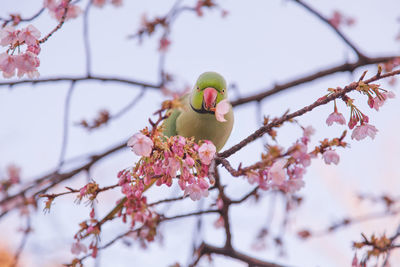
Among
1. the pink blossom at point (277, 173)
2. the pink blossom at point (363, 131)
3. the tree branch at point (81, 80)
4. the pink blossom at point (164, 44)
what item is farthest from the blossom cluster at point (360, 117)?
the pink blossom at point (164, 44)

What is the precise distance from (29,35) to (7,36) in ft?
0.28

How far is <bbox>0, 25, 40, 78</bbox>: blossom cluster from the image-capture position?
4.24 ft

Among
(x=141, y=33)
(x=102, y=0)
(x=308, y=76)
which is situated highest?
(x=102, y=0)

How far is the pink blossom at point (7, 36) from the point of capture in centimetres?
130

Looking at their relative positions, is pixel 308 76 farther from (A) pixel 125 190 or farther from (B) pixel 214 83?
(A) pixel 125 190

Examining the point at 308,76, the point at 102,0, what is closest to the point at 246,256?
the point at 308,76

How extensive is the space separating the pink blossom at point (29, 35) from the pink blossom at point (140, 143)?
57 centimetres

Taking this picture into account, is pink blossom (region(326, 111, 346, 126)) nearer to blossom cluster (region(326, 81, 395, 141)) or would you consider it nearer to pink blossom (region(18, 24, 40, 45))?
blossom cluster (region(326, 81, 395, 141))

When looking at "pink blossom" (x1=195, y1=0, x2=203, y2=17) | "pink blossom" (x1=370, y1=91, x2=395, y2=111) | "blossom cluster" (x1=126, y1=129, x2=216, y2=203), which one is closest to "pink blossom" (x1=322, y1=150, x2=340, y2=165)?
"pink blossom" (x1=370, y1=91, x2=395, y2=111)

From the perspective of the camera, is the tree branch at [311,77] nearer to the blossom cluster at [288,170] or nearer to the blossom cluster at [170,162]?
the blossom cluster at [288,170]

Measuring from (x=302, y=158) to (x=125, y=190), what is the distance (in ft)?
2.16

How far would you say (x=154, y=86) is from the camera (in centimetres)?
284

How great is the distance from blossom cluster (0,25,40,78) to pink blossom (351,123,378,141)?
1.12m

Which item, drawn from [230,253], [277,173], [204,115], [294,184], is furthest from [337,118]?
[230,253]
